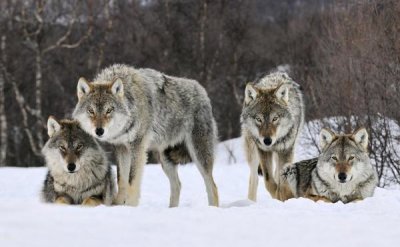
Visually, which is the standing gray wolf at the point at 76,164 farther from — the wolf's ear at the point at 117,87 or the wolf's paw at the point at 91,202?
the wolf's ear at the point at 117,87

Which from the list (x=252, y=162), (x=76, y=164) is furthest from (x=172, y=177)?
(x=76, y=164)

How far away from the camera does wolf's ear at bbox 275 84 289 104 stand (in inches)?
303

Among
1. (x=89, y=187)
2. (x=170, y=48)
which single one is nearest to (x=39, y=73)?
(x=170, y=48)

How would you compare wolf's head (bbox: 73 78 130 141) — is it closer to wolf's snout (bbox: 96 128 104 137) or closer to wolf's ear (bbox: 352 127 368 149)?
wolf's snout (bbox: 96 128 104 137)

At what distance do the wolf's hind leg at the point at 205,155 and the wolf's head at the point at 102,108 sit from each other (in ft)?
3.79

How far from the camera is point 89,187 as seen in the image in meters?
6.26

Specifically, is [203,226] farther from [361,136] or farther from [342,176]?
[361,136]

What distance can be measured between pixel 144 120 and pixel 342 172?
216cm

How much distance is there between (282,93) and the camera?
7711 millimetres

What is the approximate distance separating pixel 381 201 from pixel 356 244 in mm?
2235

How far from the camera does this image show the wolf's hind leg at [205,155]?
769 cm

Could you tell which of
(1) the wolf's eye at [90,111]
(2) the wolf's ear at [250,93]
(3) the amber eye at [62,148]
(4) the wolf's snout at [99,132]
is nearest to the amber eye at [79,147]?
(3) the amber eye at [62,148]

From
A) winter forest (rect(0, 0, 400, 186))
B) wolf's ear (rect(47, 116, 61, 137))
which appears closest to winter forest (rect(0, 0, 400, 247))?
wolf's ear (rect(47, 116, 61, 137))

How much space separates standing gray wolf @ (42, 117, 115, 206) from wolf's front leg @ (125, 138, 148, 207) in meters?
0.57
